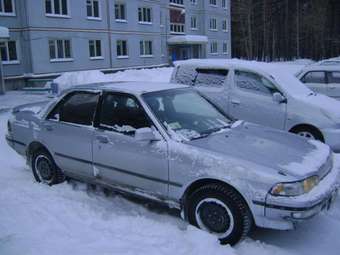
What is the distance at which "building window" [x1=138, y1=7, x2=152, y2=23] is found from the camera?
36.4 meters

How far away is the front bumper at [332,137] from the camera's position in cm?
783

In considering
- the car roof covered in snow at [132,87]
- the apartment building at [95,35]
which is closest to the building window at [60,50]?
the apartment building at [95,35]

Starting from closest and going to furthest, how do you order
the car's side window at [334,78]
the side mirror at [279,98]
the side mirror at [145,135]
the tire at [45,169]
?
the side mirror at [145,135] < the tire at [45,169] < the side mirror at [279,98] < the car's side window at [334,78]

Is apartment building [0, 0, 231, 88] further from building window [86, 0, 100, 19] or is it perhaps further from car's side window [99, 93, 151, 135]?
car's side window [99, 93, 151, 135]

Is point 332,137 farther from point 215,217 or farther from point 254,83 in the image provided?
point 215,217

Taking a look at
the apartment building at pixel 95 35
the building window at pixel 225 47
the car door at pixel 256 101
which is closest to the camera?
the car door at pixel 256 101

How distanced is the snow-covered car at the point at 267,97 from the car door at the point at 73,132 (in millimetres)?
2745

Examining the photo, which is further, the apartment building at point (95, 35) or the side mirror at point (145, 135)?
the apartment building at point (95, 35)

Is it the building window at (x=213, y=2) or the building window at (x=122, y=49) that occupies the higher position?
the building window at (x=213, y=2)

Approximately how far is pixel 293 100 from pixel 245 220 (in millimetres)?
4386

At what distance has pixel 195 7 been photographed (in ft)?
156

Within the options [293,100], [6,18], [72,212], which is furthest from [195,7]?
[72,212]

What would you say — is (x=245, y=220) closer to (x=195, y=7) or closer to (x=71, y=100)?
(x=71, y=100)

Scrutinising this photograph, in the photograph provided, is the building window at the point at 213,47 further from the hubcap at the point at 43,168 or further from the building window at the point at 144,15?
the hubcap at the point at 43,168
